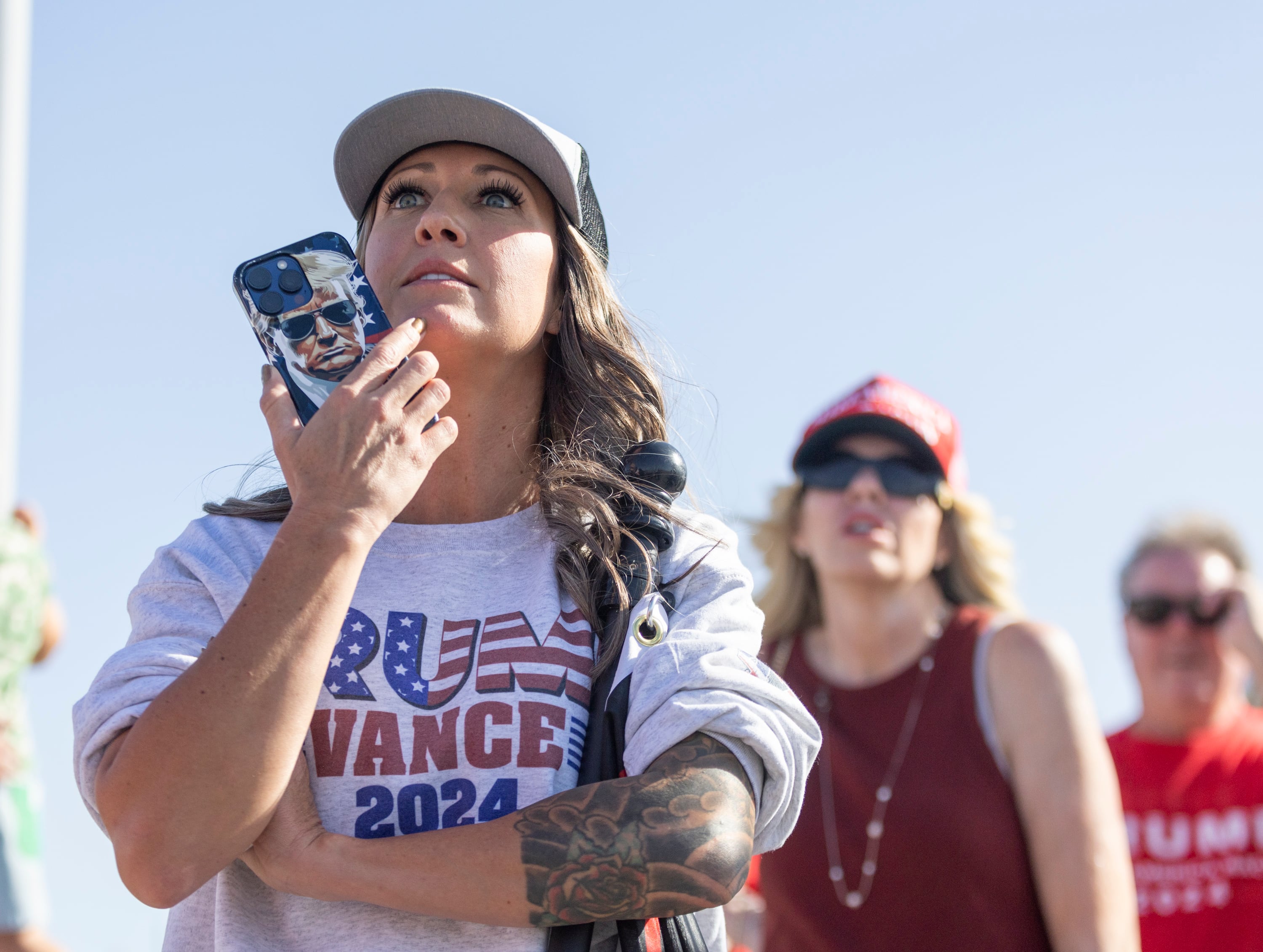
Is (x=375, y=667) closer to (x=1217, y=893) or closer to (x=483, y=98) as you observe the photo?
(x=483, y=98)

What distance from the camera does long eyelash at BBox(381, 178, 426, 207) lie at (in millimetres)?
2920

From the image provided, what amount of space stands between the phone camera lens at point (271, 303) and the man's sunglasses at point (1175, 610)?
4.19 meters

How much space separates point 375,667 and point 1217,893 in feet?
11.4

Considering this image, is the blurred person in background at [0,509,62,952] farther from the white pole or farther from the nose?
the nose

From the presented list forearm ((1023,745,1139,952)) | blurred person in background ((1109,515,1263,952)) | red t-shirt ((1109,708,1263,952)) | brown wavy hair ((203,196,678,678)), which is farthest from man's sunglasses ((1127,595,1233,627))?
brown wavy hair ((203,196,678,678))

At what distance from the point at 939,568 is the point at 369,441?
9.74 ft

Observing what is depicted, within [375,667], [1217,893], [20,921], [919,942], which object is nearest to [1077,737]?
[919,942]

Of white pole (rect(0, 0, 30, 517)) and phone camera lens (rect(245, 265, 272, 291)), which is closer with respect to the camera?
phone camera lens (rect(245, 265, 272, 291))

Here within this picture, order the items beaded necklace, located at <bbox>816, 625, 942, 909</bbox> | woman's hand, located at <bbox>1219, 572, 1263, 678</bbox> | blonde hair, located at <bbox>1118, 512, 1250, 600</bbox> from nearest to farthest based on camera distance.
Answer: beaded necklace, located at <bbox>816, 625, 942, 909</bbox>, woman's hand, located at <bbox>1219, 572, 1263, 678</bbox>, blonde hair, located at <bbox>1118, 512, 1250, 600</bbox>

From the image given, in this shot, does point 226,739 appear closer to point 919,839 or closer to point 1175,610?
point 919,839

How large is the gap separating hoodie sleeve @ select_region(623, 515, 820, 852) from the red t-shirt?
2.91m

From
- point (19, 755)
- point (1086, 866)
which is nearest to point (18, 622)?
point (19, 755)

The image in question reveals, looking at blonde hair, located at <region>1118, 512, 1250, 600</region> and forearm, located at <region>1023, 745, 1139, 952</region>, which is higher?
blonde hair, located at <region>1118, 512, 1250, 600</region>

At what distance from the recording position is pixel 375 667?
2.30 meters
